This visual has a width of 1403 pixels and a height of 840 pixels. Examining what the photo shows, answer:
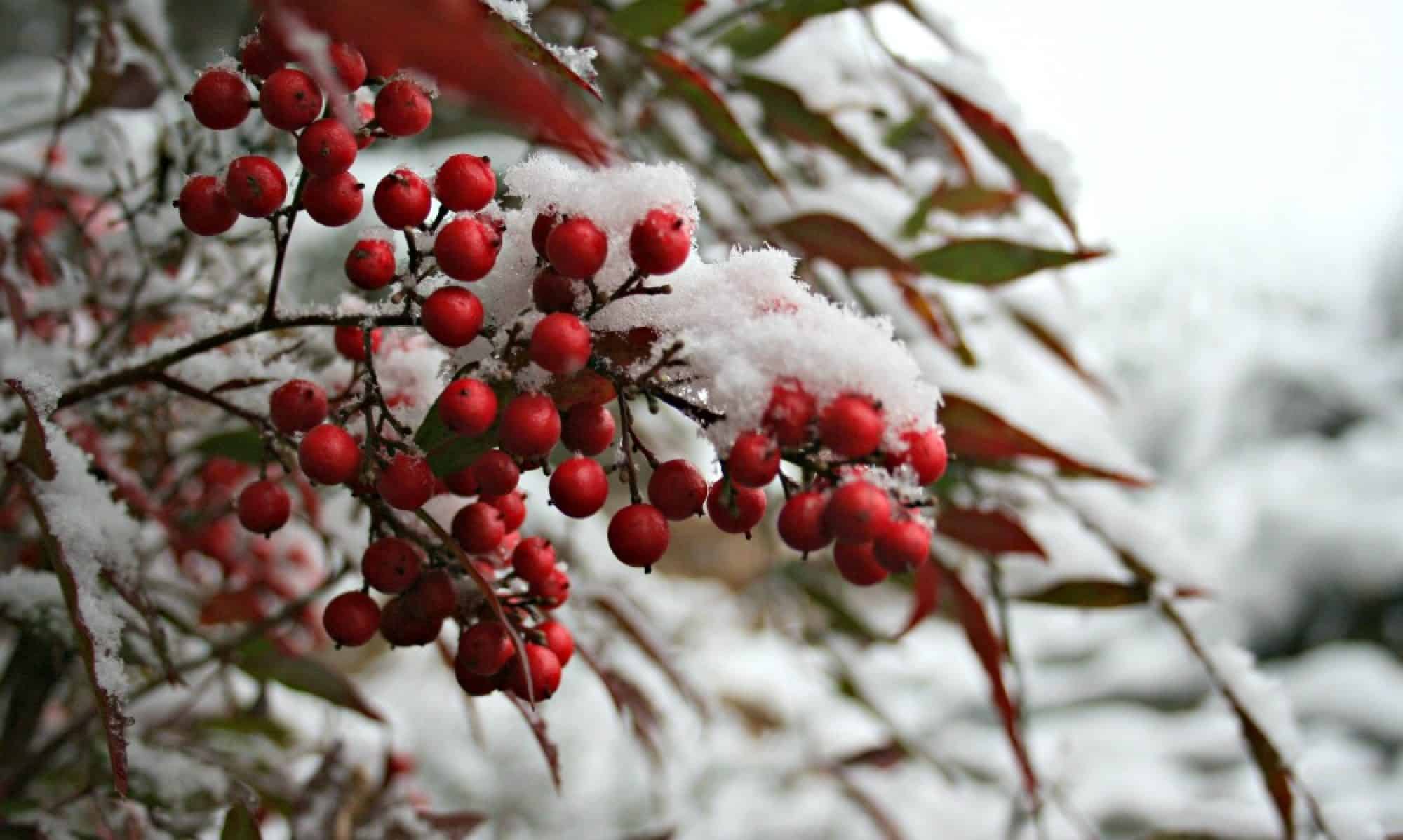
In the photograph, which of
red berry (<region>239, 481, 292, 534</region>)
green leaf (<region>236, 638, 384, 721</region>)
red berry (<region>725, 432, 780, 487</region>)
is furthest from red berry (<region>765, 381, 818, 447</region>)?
green leaf (<region>236, 638, 384, 721</region>)

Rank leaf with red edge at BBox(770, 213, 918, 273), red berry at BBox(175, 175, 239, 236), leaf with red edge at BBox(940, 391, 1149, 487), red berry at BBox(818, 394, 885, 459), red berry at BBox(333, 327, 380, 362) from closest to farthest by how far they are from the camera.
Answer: red berry at BBox(818, 394, 885, 459) < red berry at BBox(175, 175, 239, 236) < red berry at BBox(333, 327, 380, 362) < leaf with red edge at BBox(940, 391, 1149, 487) < leaf with red edge at BBox(770, 213, 918, 273)

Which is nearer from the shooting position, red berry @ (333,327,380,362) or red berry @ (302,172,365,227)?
red berry @ (302,172,365,227)

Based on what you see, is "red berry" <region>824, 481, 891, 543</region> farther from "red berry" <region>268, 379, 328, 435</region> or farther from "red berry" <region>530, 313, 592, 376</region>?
"red berry" <region>268, 379, 328, 435</region>

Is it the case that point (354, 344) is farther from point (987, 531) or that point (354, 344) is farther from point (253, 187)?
point (987, 531)

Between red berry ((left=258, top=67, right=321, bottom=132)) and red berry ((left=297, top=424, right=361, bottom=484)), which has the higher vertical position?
red berry ((left=258, top=67, right=321, bottom=132))

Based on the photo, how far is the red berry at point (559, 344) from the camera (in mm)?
518

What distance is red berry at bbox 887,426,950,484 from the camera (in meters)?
0.55

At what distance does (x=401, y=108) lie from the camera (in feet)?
1.96

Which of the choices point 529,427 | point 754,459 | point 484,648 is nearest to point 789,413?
point 754,459

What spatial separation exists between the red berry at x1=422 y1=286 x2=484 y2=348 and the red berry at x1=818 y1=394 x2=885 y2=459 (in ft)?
0.62

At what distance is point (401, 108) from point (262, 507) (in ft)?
0.84

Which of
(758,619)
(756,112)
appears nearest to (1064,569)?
(756,112)

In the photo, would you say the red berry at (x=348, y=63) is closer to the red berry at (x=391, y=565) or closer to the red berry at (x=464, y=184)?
the red berry at (x=464, y=184)

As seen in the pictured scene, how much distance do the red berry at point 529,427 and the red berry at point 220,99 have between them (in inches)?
10.1
